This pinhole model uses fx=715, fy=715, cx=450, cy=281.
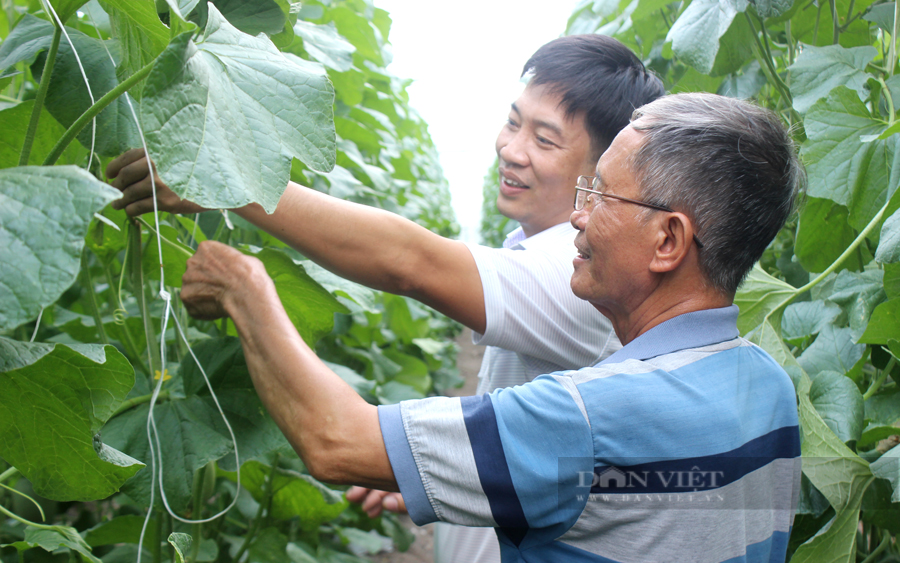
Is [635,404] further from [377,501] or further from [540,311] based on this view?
[377,501]

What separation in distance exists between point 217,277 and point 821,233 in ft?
4.35

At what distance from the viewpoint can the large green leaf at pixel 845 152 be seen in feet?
4.78

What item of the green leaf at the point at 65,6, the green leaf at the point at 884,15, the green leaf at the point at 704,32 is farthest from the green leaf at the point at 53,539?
the green leaf at the point at 884,15

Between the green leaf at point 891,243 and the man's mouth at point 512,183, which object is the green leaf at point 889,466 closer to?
the green leaf at point 891,243

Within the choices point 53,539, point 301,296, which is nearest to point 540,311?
point 301,296

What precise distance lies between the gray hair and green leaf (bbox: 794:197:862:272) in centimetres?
55

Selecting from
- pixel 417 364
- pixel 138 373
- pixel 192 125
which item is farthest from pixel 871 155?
pixel 417 364

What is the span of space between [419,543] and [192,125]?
3.10 m

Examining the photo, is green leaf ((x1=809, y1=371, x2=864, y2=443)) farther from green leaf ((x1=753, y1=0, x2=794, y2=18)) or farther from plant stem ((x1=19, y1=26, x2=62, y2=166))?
plant stem ((x1=19, y1=26, x2=62, y2=166))

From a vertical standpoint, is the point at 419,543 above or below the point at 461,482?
below

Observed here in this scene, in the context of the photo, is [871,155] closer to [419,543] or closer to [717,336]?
[717,336]

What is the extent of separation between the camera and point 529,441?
98cm

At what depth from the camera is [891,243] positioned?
1.16 meters

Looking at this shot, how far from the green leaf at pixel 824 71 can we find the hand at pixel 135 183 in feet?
4.27
